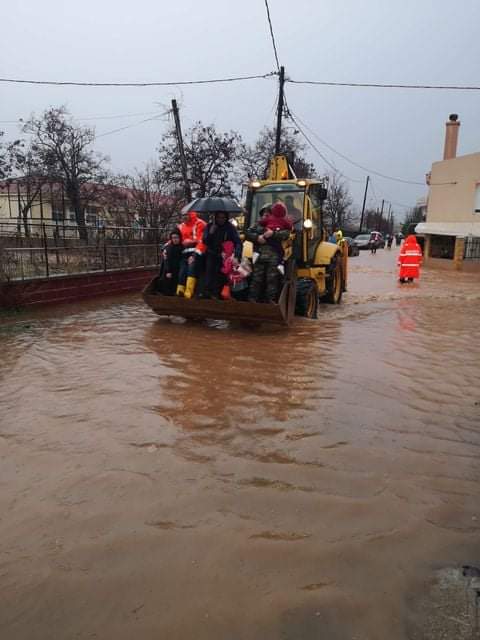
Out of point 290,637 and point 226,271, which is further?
point 226,271

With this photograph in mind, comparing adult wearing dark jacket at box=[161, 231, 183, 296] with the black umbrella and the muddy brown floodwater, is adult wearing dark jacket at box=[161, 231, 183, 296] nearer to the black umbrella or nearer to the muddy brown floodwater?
the black umbrella

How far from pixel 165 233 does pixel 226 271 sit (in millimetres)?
8112

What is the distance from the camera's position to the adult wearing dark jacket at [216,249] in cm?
738

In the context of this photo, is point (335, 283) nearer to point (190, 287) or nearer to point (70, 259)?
point (190, 287)

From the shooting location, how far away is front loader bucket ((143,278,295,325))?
22.7ft

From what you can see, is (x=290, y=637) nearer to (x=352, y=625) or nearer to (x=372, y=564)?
(x=352, y=625)

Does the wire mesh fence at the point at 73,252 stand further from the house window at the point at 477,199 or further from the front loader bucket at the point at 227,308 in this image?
the house window at the point at 477,199

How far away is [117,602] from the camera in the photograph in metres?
2.10

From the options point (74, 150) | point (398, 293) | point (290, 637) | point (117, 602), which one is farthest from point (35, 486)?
point (74, 150)

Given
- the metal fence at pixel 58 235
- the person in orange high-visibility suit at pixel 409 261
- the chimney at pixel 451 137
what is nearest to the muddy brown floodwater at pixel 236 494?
the metal fence at pixel 58 235

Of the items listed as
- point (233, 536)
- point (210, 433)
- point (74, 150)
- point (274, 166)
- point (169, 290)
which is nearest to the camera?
point (233, 536)

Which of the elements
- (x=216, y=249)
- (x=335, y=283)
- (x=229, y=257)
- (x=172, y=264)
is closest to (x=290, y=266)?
(x=229, y=257)

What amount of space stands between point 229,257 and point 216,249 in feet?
0.95

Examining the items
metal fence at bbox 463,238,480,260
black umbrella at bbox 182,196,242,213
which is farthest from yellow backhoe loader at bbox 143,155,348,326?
metal fence at bbox 463,238,480,260
